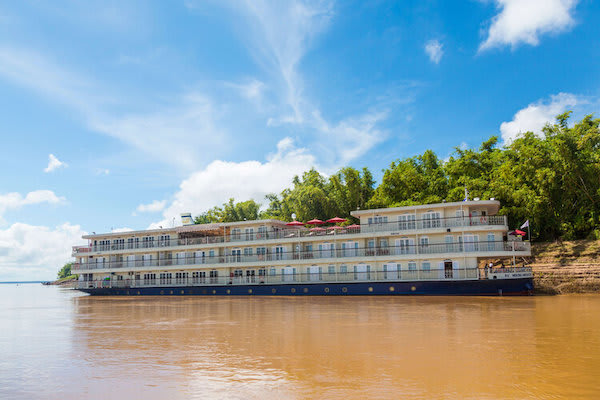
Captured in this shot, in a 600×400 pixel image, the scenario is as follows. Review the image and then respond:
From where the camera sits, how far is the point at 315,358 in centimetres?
1202

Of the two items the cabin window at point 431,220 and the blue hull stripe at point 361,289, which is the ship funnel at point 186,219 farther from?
the cabin window at point 431,220

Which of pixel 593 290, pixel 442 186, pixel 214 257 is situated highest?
pixel 442 186

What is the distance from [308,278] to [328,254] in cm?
277

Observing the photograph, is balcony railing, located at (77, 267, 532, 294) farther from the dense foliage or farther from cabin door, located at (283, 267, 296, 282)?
the dense foliage

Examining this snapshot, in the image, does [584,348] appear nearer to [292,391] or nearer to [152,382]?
[292,391]

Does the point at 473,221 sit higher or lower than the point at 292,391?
higher

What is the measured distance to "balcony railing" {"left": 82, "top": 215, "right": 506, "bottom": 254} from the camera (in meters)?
33.2

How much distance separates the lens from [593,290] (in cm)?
3416

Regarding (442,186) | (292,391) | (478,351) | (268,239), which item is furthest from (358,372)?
(442,186)

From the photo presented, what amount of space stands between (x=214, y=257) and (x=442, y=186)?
26.5 m

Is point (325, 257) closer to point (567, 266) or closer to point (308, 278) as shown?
point (308, 278)

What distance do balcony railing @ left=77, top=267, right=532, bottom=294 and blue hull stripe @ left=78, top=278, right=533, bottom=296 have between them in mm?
744

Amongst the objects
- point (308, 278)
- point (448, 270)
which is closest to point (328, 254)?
point (308, 278)

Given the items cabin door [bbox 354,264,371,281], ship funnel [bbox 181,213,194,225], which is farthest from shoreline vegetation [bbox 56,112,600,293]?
ship funnel [bbox 181,213,194,225]
